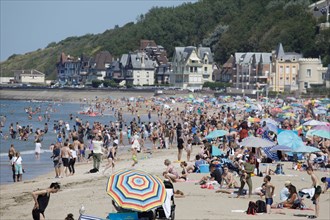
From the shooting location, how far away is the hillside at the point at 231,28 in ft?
333

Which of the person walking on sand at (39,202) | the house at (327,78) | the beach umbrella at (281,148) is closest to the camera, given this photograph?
the person walking on sand at (39,202)

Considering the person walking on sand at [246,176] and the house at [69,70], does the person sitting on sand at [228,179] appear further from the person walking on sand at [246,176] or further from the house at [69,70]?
the house at [69,70]

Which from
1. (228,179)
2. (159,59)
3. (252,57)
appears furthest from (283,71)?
(228,179)

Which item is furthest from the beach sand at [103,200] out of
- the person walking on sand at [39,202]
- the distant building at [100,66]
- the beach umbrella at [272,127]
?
the distant building at [100,66]

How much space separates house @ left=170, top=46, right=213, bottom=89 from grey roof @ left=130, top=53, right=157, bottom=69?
7.95 metres

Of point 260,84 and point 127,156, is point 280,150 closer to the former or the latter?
point 127,156

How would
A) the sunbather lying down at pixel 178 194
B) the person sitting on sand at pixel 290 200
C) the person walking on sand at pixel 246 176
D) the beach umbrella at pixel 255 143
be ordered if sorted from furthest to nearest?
the beach umbrella at pixel 255 143 → the sunbather lying down at pixel 178 194 → the person walking on sand at pixel 246 176 → the person sitting on sand at pixel 290 200

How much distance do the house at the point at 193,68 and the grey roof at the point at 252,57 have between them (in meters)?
8.23

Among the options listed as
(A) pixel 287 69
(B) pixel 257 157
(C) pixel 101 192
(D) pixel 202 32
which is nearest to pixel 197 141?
(B) pixel 257 157

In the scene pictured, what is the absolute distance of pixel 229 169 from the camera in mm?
19672

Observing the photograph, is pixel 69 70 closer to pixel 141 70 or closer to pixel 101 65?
pixel 101 65

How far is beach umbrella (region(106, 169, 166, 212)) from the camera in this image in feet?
40.6

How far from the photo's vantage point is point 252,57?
102 meters

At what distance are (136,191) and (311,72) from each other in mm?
77030
